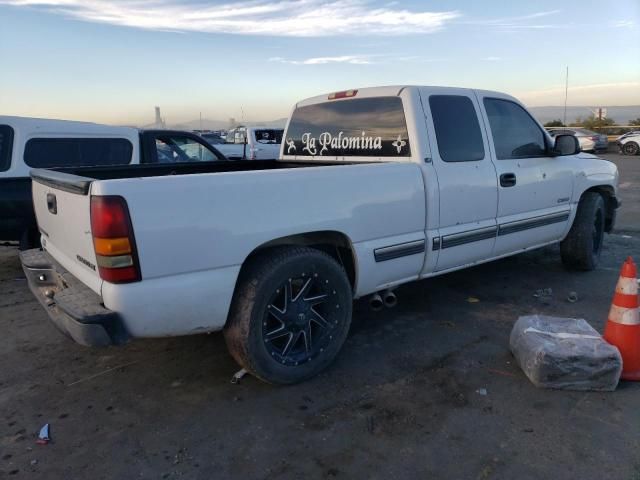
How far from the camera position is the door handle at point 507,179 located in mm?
4445

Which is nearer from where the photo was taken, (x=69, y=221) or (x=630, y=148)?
(x=69, y=221)

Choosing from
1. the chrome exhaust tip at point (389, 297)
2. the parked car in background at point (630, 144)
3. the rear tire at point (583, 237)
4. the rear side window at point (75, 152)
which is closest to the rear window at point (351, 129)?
the chrome exhaust tip at point (389, 297)

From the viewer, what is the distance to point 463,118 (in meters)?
4.30

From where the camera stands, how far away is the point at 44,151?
5867 mm

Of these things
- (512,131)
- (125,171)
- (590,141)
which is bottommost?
(590,141)

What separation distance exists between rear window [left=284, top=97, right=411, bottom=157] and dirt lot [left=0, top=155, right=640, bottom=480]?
4.90ft

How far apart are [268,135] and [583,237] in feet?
37.8

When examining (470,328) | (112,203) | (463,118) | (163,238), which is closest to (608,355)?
(470,328)

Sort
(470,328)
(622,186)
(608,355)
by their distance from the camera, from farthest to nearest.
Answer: (622,186)
(470,328)
(608,355)

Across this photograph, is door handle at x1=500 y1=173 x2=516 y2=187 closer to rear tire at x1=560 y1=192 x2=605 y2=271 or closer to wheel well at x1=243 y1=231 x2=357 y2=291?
rear tire at x1=560 y1=192 x2=605 y2=271

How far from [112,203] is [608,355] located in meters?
3.00

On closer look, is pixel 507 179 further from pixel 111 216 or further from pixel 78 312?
pixel 78 312

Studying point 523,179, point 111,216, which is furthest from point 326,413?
point 523,179

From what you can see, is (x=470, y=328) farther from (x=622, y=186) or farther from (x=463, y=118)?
(x=622, y=186)
